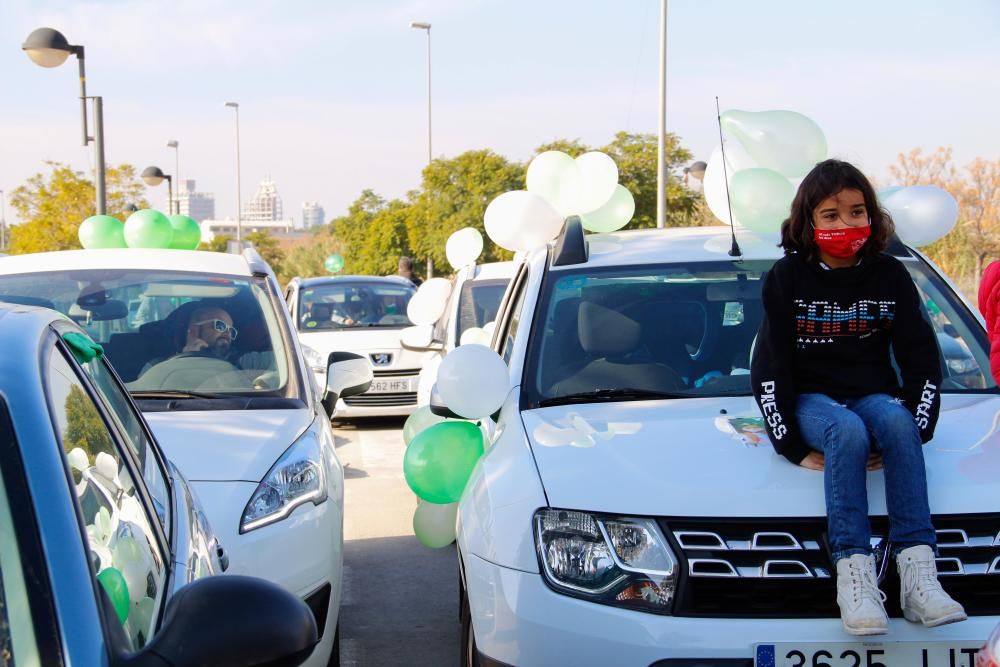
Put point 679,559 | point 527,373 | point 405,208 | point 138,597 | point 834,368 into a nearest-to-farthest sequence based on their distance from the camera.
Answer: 1. point 138,597
2. point 679,559
3. point 834,368
4. point 527,373
5. point 405,208

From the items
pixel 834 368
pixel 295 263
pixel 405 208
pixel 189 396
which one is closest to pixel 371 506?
pixel 189 396

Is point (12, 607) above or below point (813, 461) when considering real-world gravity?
above

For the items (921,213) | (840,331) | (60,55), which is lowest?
(840,331)

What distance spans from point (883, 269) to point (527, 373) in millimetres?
1300

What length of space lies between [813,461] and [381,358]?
8898 millimetres

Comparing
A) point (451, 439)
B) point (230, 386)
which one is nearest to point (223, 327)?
point (230, 386)

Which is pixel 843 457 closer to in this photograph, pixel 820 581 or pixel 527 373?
pixel 820 581

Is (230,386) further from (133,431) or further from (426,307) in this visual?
(426,307)

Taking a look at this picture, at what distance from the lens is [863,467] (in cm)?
331

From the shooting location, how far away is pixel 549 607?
10.4 feet

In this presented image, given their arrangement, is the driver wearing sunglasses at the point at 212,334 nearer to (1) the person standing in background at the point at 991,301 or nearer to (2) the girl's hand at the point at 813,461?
(2) the girl's hand at the point at 813,461

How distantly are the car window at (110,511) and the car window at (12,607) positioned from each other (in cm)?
14

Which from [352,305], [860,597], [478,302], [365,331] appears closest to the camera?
[860,597]

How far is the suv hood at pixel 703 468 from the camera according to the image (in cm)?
321
